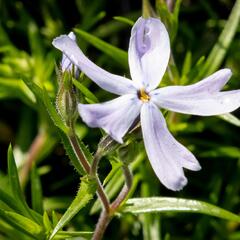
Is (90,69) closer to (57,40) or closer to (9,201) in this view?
(57,40)

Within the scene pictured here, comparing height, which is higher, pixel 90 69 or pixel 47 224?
pixel 90 69

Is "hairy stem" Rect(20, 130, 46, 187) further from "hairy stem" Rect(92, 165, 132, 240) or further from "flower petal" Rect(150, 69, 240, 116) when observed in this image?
"flower petal" Rect(150, 69, 240, 116)

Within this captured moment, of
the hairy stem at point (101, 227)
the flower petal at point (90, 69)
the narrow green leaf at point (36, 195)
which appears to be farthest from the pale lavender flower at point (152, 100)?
the narrow green leaf at point (36, 195)

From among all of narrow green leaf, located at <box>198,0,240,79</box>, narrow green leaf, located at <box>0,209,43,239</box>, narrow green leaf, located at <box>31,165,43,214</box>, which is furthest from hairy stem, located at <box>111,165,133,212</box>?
narrow green leaf, located at <box>198,0,240,79</box>

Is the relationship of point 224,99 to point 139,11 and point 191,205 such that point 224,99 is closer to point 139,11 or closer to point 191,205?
point 191,205

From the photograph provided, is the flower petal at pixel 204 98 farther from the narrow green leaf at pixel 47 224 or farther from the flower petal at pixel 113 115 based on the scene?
→ the narrow green leaf at pixel 47 224

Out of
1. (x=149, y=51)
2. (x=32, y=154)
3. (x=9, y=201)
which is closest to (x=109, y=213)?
(x=9, y=201)

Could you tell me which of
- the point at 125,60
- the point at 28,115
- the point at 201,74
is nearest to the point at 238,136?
the point at 201,74
